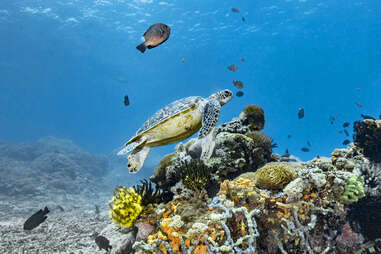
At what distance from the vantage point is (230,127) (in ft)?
21.4

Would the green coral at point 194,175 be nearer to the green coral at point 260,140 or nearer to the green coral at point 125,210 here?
the green coral at point 125,210

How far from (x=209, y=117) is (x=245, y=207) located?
4.71ft

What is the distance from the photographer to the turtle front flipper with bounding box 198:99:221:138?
3322 millimetres

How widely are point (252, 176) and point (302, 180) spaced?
1.29 m

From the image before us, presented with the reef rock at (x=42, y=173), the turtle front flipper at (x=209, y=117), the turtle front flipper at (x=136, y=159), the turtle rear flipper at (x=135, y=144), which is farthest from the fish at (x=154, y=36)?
the reef rock at (x=42, y=173)

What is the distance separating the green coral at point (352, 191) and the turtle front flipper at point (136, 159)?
3.33m

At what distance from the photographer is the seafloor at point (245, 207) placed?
2955mm

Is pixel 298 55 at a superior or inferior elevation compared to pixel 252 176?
superior

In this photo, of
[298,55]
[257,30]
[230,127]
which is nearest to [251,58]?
[298,55]

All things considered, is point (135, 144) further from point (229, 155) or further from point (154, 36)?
point (229, 155)

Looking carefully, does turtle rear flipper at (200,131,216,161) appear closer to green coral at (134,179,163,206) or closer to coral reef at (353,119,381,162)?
green coral at (134,179,163,206)

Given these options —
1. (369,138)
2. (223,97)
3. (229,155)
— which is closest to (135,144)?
(223,97)

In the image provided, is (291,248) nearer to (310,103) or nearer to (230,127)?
(230,127)

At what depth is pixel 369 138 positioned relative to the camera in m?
5.62
